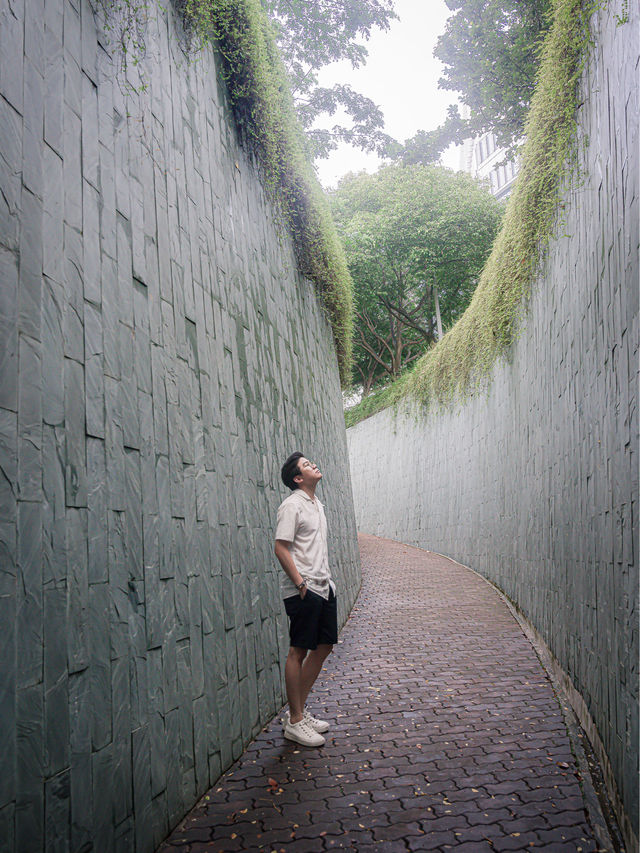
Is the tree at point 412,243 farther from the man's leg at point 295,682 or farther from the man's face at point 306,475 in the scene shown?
the man's leg at point 295,682

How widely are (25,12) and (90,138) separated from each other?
534mm

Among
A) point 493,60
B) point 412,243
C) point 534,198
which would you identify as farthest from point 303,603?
point 412,243

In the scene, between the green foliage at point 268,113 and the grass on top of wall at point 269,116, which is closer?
the green foliage at point 268,113

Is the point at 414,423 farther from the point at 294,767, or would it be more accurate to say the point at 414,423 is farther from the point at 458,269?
the point at 294,767

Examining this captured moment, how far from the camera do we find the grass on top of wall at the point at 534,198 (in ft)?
15.2

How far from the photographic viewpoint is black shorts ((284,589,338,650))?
4.13m

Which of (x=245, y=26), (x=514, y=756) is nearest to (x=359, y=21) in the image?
(x=245, y=26)

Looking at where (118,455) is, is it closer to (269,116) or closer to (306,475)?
(306,475)

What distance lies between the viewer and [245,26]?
5461mm

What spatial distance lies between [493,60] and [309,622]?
14.4m

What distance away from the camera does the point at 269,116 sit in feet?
20.1

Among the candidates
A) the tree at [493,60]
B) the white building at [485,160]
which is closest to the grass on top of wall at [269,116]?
the tree at [493,60]

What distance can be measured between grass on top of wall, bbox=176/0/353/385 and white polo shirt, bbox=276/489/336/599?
3.09m

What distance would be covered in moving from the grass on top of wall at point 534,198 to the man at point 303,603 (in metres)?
3.03
